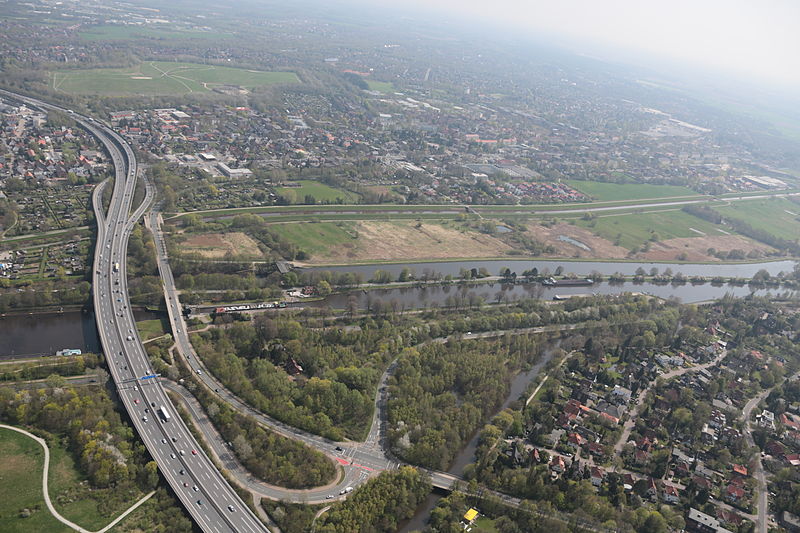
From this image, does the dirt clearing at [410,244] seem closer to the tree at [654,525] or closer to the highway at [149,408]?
the highway at [149,408]

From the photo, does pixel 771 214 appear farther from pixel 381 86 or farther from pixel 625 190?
pixel 381 86

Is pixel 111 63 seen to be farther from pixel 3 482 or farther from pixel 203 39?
pixel 3 482

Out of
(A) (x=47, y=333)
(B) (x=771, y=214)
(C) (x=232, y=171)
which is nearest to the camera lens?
(A) (x=47, y=333)

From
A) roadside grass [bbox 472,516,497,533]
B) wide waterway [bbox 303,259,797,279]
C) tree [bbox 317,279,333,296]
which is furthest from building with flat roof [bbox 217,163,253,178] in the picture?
roadside grass [bbox 472,516,497,533]

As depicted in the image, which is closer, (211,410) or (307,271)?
(211,410)

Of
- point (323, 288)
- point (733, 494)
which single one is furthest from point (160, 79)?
point (733, 494)

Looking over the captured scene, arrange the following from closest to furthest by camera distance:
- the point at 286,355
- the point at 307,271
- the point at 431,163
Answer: the point at 286,355 < the point at 307,271 < the point at 431,163

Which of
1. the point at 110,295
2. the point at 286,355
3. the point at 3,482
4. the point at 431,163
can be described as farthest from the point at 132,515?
the point at 431,163
